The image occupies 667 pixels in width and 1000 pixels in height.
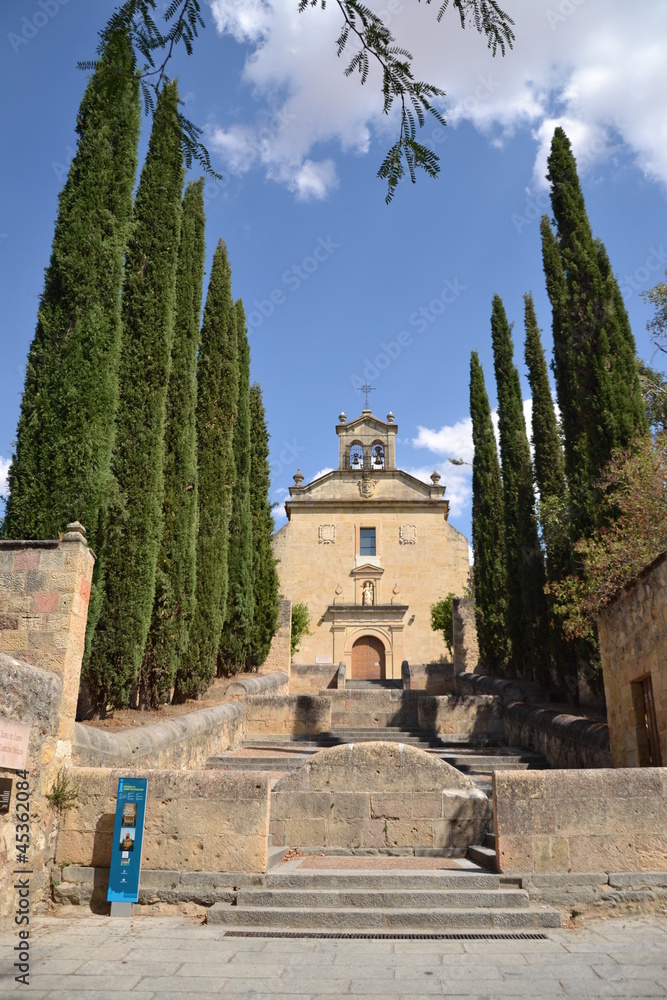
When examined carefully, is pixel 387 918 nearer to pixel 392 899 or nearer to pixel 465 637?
pixel 392 899

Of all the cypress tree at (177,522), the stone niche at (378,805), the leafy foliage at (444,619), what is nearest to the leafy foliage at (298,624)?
the leafy foliage at (444,619)

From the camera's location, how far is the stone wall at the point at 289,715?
13070 mm

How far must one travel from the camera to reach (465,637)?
20.1m

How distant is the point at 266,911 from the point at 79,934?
48.3 inches

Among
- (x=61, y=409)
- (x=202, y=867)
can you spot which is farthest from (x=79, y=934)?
(x=61, y=409)

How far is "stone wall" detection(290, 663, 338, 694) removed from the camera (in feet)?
69.1

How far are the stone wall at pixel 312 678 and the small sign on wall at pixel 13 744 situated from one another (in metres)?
16.6

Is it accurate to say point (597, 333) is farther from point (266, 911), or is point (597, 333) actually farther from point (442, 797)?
point (266, 911)

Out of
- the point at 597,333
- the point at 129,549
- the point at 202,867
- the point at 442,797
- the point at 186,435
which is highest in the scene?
the point at 597,333

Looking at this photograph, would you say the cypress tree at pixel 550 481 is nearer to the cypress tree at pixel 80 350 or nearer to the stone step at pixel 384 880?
the stone step at pixel 384 880

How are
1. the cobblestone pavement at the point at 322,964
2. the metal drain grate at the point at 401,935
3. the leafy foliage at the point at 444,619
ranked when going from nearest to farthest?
the cobblestone pavement at the point at 322,964 → the metal drain grate at the point at 401,935 → the leafy foliage at the point at 444,619

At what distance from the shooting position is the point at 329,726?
43.0ft

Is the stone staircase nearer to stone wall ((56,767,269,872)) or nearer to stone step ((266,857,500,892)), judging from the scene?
stone step ((266,857,500,892))

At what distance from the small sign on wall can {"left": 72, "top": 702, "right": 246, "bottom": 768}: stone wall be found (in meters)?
0.99
